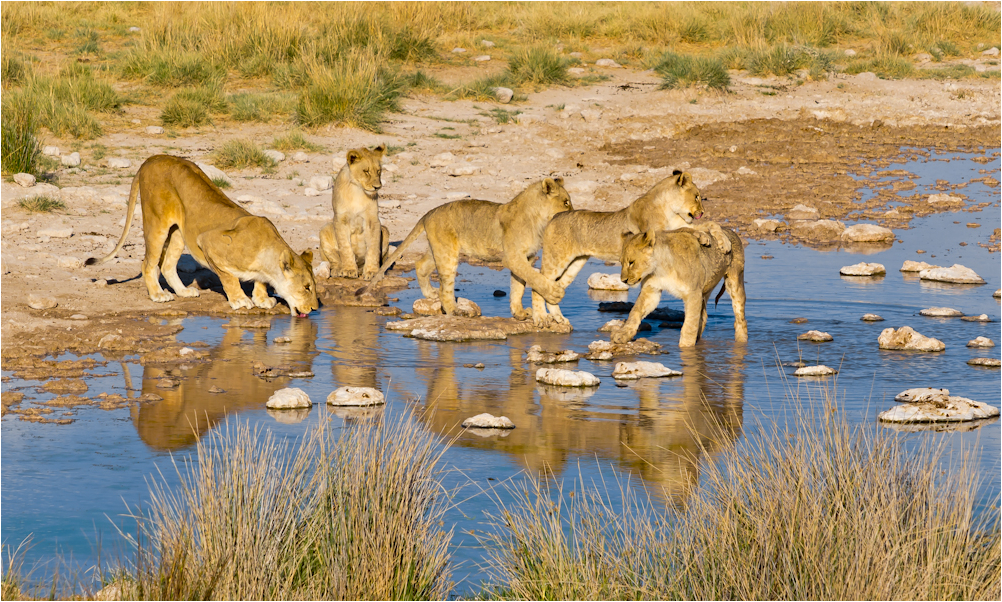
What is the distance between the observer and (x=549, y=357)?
9406 mm

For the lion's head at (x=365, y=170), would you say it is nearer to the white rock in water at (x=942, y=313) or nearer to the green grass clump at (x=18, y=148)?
the white rock in water at (x=942, y=313)

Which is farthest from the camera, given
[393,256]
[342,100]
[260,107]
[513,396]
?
[260,107]

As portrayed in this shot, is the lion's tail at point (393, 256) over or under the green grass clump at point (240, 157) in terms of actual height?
under

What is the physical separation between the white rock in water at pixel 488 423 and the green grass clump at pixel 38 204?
8.93 metres

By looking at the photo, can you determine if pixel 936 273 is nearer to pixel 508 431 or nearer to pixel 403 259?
pixel 403 259

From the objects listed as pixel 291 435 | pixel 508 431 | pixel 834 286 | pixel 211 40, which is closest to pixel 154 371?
pixel 291 435

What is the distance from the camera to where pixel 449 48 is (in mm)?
28875

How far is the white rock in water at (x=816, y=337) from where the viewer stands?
987 cm

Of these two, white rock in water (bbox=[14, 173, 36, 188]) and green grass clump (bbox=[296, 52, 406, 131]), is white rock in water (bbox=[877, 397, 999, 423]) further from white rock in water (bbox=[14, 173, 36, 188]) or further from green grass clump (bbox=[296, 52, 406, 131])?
green grass clump (bbox=[296, 52, 406, 131])

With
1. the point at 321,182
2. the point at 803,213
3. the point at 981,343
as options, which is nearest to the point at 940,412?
the point at 981,343

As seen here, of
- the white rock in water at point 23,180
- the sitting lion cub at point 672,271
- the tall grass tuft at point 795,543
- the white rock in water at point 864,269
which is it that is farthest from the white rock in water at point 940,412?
the white rock in water at point 23,180

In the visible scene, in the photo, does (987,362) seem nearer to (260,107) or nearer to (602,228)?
(602,228)

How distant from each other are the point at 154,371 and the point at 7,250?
4894mm

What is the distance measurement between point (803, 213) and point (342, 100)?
26.9 ft
